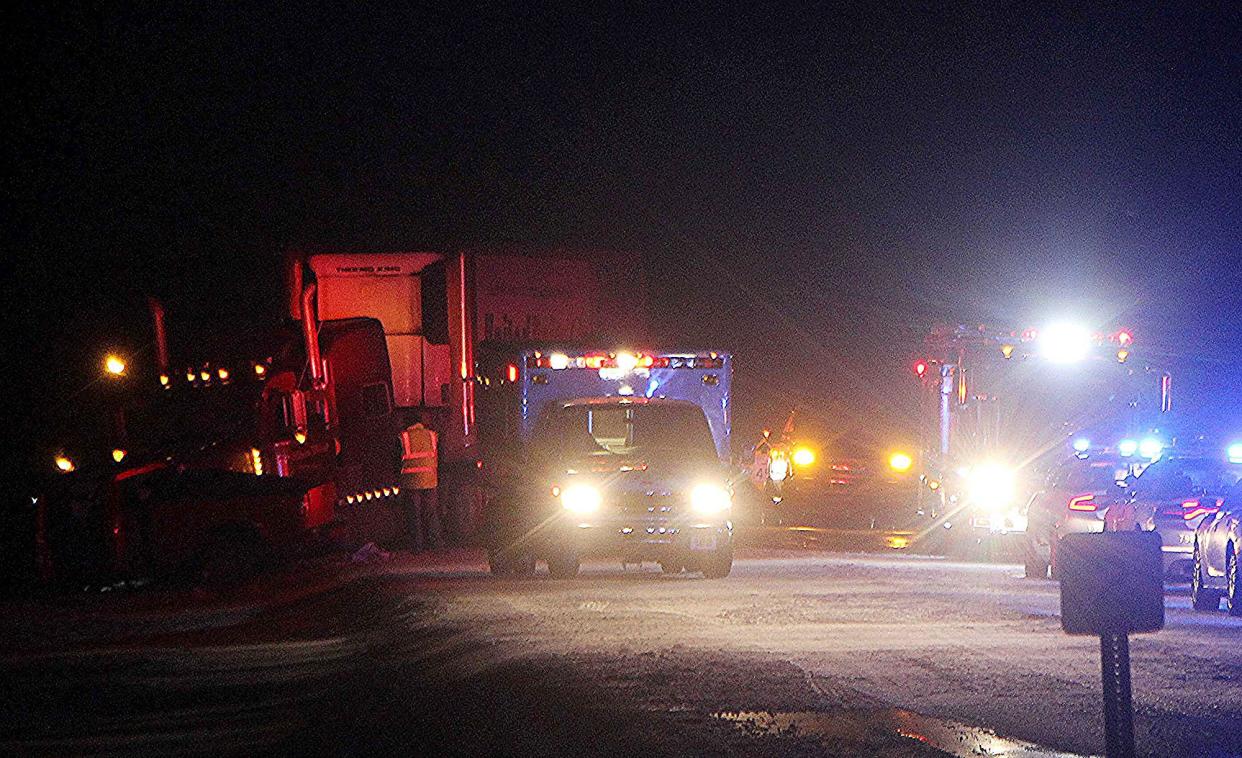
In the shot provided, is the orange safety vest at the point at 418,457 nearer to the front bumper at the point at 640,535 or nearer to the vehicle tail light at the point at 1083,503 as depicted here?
the front bumper at the point at 640,535

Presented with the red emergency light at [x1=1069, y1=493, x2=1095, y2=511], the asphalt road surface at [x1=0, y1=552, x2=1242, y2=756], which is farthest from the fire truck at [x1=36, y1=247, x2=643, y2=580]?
the red emergency light at [x1=1069, y1=493, x2=1095, y2=511]

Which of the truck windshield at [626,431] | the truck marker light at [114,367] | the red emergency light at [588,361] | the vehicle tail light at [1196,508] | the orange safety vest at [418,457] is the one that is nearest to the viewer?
the vehicle tail light at [1196,508]

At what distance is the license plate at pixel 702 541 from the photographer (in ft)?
63.8

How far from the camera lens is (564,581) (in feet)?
64.2

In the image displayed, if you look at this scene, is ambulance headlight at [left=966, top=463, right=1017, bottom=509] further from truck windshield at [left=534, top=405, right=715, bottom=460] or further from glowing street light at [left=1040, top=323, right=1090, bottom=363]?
truck windshield at [left=534, top=405, right=715, bottom=460]

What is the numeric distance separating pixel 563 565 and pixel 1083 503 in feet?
18.4

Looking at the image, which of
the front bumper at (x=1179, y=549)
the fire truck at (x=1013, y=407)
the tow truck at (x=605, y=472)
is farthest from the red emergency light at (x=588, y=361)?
the front bumper at (x=1179, y=549)

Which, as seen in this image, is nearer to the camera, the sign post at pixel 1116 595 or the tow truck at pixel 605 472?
the sign post at pixel 1116 595

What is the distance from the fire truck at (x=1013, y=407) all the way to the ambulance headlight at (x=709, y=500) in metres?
5.49

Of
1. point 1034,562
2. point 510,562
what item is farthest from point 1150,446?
point 510,562

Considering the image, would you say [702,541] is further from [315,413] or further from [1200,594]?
[315,413]

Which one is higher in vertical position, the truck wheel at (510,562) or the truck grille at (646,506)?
the truck grille at (646,506)

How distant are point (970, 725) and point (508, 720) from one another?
247cm

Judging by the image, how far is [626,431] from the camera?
20672 millimetres
